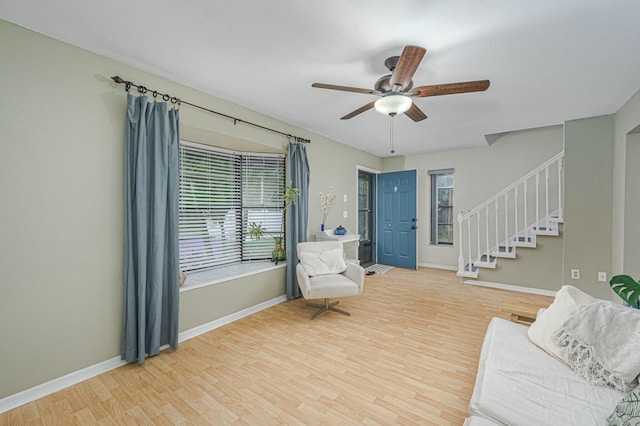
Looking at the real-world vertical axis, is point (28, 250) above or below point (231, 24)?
below

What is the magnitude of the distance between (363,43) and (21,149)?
8.14ft

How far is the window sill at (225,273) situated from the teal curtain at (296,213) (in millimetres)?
206

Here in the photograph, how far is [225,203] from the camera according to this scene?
3777 millimetres

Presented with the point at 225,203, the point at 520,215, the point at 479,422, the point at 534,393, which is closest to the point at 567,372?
the point at 534,393

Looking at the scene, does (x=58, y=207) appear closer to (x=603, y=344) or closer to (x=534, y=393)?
(x=534, y=393)

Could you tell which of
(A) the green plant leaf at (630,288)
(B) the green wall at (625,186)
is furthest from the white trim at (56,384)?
(B) the green wall at (625,186)

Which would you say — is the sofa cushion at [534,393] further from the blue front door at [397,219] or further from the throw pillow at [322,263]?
the blue front door at [397,219]

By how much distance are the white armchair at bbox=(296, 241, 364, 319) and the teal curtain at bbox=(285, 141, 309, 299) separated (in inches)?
9.8

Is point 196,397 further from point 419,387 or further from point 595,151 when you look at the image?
point 595,151

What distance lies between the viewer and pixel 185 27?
5.94 feet

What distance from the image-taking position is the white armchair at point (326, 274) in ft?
10.2

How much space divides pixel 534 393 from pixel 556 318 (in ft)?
2.17

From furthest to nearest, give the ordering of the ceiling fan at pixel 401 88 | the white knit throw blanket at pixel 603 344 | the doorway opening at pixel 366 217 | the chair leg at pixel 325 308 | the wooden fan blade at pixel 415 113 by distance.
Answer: the doorway opening at pixel 366 217 → the chair leg at pixel 325 308 → the wooden fan blade at pixel 415 113 → the ceiling fan at pixel 401 88 → the white knit throw blanket at pixel 603 344

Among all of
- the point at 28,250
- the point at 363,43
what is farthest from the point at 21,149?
the point at 363,43
